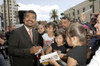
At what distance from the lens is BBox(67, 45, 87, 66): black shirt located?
6.48 ft

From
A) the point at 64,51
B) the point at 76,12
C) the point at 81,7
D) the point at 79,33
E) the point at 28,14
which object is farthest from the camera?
the point at 76,12

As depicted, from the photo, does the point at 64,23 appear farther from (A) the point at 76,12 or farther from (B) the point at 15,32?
(A) the point at 76,12

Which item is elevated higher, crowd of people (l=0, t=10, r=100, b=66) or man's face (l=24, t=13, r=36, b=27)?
man's face (l=24, t=13, r=36, b=27)

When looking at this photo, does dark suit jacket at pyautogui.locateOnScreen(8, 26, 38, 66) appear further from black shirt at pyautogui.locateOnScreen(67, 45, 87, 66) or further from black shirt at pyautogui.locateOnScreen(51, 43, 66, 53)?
black shirt at pyautogui.locateOnScreen(67, 45, 87, 66)

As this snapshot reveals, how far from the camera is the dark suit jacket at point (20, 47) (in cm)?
312

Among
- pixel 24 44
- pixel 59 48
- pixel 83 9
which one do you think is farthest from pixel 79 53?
pixel 83 9

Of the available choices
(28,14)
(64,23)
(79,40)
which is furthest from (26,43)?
(64,23)

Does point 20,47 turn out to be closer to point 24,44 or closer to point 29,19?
point 24,44

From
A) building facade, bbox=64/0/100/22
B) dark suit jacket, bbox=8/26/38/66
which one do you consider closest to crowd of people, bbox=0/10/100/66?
dark suit jacket, bbox=8/26/38/66

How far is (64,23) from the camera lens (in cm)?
492

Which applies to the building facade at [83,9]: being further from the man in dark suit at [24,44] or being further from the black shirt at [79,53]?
the black shirt at [79,53]

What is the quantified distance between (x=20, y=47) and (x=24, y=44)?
109 millimetres

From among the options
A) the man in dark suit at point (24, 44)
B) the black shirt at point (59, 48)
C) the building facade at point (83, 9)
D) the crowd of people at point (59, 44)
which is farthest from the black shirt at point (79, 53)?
the building facade at point (83, 9)

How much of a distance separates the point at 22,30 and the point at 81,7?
54.4 metres
